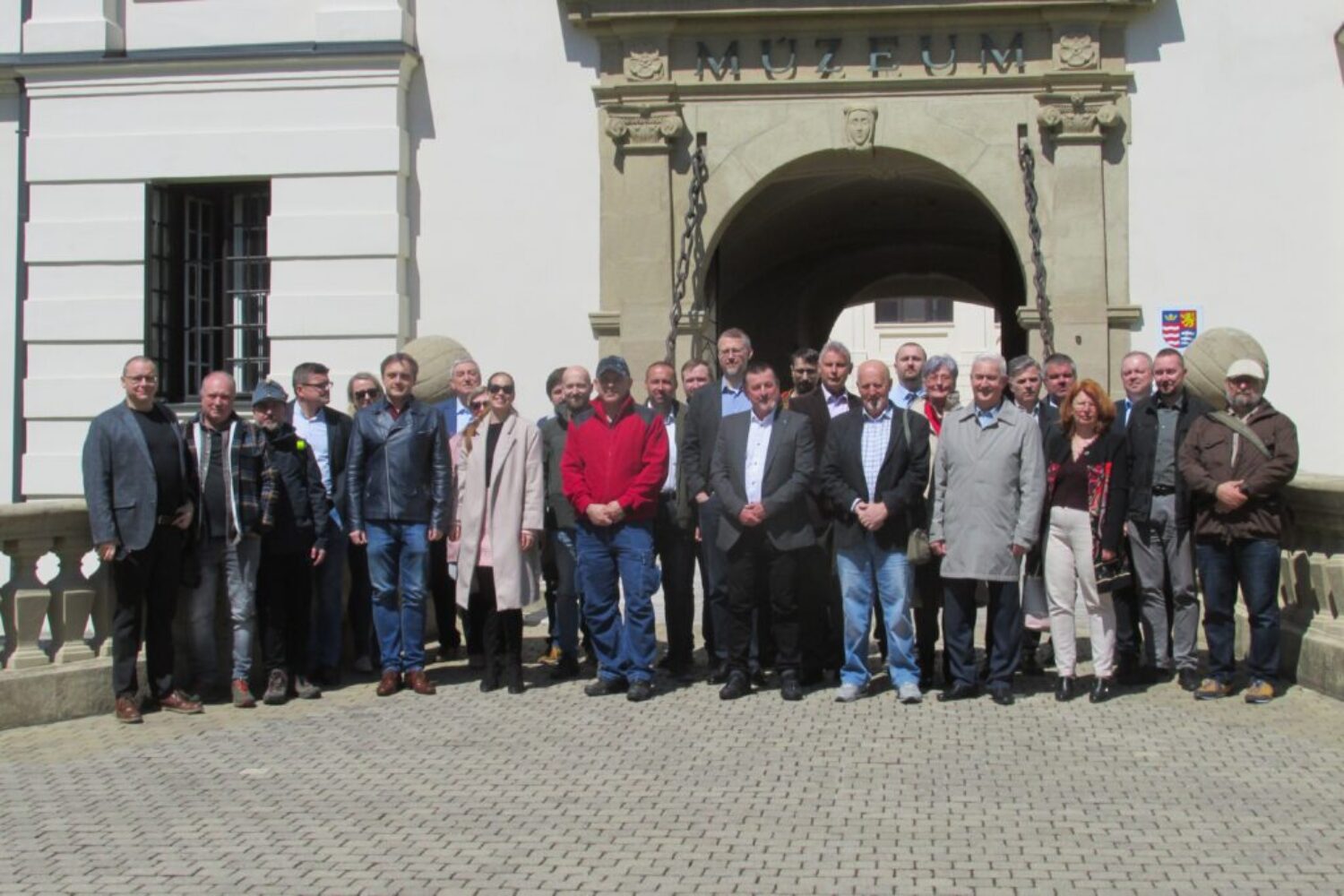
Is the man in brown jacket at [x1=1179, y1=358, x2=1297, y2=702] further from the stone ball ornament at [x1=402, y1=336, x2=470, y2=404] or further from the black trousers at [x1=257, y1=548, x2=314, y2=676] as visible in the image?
the stone ball ornament at [x1=402, y1=336, x2=470, y2=404]

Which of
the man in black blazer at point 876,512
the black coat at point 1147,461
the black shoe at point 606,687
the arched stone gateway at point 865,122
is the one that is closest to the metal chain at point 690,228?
the arched stone gateway at point 865,122

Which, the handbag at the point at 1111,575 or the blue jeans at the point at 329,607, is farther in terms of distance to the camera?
the blue jeans at the point at 329,607

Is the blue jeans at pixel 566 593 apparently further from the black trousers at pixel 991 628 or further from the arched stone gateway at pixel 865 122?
the arched stone gateway at pixel 865 122

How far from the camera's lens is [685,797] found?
22.1 ft

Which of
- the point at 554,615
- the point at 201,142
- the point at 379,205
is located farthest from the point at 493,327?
the point at 554,615

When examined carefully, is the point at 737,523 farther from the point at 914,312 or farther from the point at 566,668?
the point at 914,312

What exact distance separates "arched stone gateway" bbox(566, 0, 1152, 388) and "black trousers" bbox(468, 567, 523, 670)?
5.20 meters

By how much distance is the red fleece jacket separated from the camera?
30.2ft

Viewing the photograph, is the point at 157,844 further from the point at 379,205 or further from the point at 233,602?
the point at 379,205

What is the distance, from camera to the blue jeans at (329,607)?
977 cm

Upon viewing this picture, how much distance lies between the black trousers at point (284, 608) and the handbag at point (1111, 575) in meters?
4.41

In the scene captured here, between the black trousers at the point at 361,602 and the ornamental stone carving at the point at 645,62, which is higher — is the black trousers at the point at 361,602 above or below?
below

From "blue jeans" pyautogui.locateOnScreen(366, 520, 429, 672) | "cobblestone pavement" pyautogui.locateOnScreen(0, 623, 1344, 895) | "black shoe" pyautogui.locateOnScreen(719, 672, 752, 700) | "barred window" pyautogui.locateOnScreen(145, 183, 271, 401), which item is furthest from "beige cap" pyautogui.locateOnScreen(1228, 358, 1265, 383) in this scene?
"barred window" pyautogui.locateOnScreen(145, 183, 271, 401)

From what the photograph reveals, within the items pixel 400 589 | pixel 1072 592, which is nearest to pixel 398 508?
pixel 400 589
